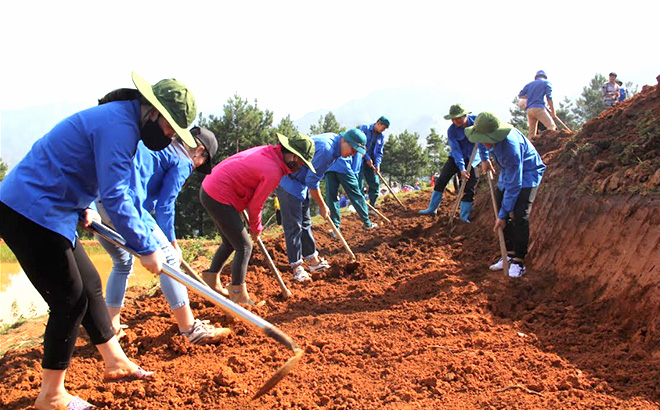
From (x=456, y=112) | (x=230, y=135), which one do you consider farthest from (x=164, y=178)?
(x=230, y=135)

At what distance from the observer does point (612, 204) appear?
446 centimetres

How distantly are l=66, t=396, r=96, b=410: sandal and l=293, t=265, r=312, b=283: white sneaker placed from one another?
2982 mm

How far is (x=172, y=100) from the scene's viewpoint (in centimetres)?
242

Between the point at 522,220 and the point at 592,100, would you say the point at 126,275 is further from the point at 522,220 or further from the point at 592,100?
the point at 592,100

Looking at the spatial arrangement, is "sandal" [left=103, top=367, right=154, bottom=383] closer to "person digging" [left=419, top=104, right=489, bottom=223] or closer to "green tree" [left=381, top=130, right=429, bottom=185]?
"person digging" [left=419, top=104, right=489, bottom=223]

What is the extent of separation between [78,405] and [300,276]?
9.97ft

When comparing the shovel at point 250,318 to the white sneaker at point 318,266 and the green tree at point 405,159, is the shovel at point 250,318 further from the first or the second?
the green tree at point 405,159

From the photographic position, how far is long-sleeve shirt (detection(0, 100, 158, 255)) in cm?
231

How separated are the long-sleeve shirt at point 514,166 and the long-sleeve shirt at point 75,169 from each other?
364 centimetres

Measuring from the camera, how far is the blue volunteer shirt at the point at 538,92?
378 inches

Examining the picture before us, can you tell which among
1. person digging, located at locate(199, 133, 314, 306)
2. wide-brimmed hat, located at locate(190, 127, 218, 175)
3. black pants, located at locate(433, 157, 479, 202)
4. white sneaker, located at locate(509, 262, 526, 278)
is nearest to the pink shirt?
person digging, located at locate(199, 133, 314, 306)

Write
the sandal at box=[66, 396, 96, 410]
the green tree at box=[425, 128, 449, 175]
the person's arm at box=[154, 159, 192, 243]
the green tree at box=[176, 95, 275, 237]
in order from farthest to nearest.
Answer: the green tree at box=[425, 128, 449, 175] → the green tree at box=[176, 95, 275, 237] → the person's arm at box=[154, 159, 192, 243] → the sandal at box=[66, 396, 96, 410]

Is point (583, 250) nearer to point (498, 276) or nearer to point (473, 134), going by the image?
point (498, 276)

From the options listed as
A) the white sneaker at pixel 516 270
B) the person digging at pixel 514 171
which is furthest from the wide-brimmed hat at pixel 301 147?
the white sneaker at pixel 516 270
